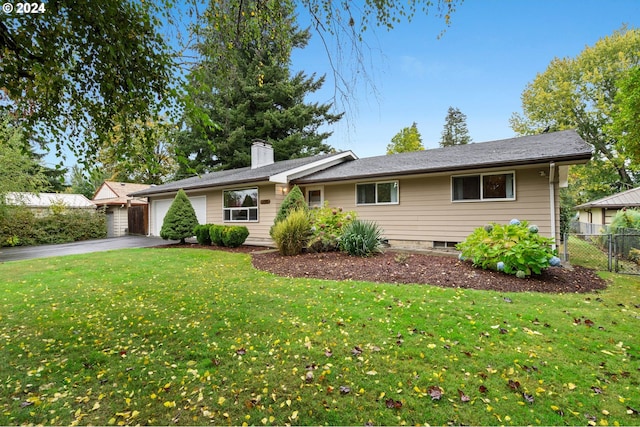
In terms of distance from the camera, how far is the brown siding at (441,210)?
8.70 m

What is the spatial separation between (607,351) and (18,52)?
270 inches

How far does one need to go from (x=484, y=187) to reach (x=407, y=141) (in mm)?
21686

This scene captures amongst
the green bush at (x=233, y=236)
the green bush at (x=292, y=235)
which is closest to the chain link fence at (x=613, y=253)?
the green bush at (x=292, y=235)

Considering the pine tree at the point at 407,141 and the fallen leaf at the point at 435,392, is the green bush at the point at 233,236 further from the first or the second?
the pine tree at the point at 407,141

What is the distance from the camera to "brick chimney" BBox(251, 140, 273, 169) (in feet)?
52.9

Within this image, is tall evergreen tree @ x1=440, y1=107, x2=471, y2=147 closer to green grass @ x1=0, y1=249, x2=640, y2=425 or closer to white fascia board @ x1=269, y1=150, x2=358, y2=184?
white fascia board @ x1=269, y1=150, x2=358, y2=184

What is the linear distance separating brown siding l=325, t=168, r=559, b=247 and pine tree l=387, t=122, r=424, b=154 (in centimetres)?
1991

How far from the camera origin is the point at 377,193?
11492mm

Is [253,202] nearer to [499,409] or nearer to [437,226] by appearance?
[437,226]

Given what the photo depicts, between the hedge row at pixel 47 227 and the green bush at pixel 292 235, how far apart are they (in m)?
14.0

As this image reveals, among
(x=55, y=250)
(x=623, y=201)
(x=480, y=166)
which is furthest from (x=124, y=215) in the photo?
(x=623, y=201)

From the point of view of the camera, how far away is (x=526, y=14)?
13.7 ft

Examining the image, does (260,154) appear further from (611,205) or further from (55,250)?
(611,205)

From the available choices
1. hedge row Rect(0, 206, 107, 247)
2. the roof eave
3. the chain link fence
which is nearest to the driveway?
hedge row Rect(0, 206, 107, 247)
